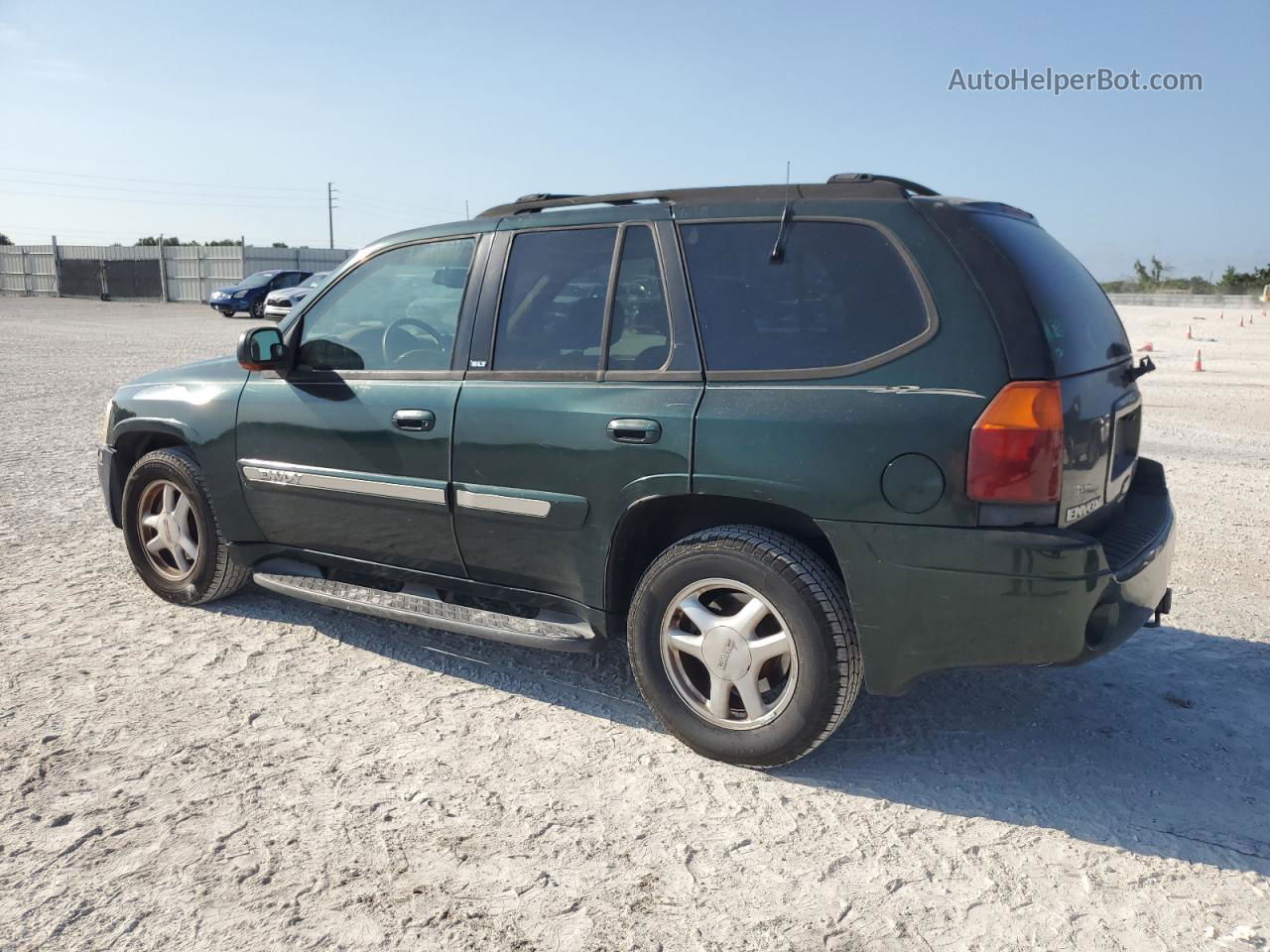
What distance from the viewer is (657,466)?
3.39 m

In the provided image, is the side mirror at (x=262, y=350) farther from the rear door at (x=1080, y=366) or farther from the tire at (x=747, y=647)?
the rear door at (x=1080, y=366)

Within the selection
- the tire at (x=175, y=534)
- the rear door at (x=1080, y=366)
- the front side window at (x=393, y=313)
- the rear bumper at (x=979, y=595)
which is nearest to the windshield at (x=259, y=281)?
the tire at (x=175, y=534)

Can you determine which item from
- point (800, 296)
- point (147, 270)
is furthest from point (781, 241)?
point (147, 270)

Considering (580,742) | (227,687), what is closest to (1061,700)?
(580,742)

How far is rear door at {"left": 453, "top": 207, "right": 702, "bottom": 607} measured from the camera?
3463 mm

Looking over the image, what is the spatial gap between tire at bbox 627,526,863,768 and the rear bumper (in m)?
0.11

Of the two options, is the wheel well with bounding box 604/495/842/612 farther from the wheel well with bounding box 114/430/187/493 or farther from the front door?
the wheel well with bounding box 114/430/187/493

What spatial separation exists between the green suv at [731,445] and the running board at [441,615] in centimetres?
2

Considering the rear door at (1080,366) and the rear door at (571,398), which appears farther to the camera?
the rear door at (571,398)

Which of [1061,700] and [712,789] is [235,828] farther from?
[1061,700]

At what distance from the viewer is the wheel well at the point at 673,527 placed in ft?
10.9

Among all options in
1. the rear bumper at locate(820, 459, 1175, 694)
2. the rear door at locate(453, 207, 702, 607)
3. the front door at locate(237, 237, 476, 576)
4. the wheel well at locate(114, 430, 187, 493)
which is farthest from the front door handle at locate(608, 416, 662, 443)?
the wheel well at locate(114, 430, 187, 493)

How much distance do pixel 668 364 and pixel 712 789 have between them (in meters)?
1.39

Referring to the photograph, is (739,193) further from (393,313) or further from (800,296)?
(393,313)
